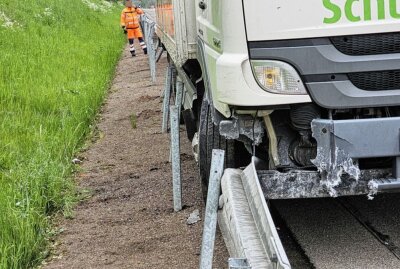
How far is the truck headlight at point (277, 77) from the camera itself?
4.06 m

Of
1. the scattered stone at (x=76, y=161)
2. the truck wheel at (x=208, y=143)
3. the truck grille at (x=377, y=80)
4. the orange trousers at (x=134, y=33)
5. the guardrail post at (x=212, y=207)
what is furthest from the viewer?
the orange trousers at (x=134, y=33)

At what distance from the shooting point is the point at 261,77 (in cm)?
411

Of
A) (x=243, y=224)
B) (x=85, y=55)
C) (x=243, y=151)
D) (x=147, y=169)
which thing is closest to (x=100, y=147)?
(x=147, y=169)

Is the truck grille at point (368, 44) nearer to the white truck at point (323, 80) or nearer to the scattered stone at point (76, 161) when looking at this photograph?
the white truck at point (323, 80)

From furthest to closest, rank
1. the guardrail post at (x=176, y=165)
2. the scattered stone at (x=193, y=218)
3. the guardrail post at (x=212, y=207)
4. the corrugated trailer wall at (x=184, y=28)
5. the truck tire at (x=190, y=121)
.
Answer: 1. the truck tire at (x=190, y=121)
2. the corrugated trailer wall at (x=184, y=28)
3. the guardrail post at (x=176, y=165)
4. the scattered stone at (x=193, y=218)
5. the guardrail post at (x=212, y=207)

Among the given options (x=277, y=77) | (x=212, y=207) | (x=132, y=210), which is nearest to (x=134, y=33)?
(x=132, y=210)

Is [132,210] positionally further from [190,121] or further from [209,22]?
[209,22]

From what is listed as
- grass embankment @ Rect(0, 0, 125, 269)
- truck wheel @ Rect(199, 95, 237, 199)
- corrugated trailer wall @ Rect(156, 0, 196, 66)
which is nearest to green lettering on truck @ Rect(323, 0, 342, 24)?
truck wheel @ Rect(199, 95, 237, 199)

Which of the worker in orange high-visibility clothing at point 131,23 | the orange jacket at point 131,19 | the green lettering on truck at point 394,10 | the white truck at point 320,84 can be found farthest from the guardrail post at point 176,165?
the orange jacket at point 131,19

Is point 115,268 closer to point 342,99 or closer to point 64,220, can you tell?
point 64,220

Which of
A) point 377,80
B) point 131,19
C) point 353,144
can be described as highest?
point 377,80

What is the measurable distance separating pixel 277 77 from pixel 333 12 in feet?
1.59

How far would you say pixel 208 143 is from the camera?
5.43m

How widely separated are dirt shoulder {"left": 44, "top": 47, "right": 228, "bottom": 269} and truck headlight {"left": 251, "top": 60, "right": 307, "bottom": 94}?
131 cm
